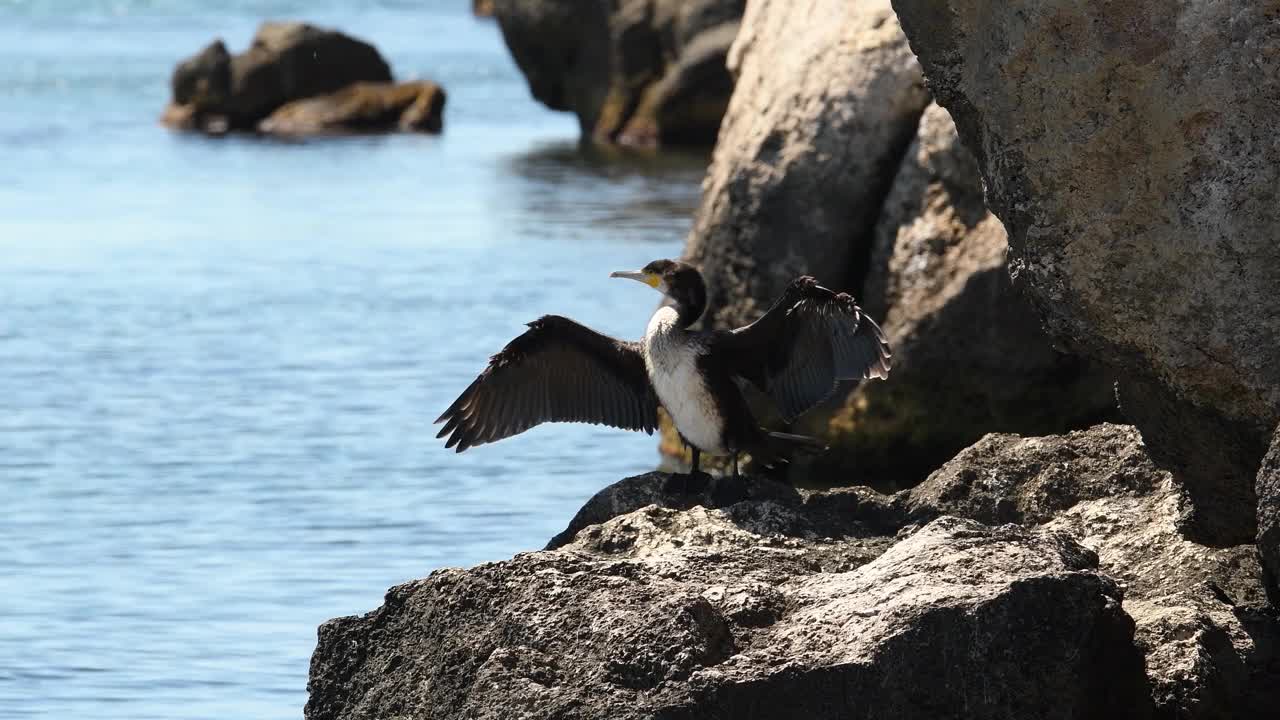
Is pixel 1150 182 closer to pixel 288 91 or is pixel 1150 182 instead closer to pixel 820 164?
pixel 820 164

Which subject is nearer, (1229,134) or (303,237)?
(1229,134)

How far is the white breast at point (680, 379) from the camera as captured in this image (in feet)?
23.4

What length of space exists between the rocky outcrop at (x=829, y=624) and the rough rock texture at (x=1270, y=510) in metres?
0.35

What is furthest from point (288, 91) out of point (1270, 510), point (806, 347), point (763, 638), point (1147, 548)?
point (1270, 510)

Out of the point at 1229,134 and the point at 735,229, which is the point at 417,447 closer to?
the point at 735,229

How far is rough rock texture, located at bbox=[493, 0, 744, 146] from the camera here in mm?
30766

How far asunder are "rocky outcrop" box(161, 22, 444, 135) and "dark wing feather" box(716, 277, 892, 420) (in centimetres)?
2727

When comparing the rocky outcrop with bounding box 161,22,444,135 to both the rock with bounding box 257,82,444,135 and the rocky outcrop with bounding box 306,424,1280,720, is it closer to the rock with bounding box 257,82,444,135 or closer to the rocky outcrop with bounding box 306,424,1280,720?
the rock with bounding box 257,82,444,135

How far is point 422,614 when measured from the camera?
215 inches

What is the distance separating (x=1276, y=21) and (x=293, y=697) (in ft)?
12.7

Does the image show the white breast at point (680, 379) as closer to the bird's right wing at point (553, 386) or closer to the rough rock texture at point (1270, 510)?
the bird's right wing at point (553, 386)

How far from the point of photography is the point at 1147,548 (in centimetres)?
590

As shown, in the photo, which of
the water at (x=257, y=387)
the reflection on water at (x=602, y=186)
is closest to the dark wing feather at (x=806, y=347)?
the water at (x=257, y=387)

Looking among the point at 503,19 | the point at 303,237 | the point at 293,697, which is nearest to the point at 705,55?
the point at 503,19
